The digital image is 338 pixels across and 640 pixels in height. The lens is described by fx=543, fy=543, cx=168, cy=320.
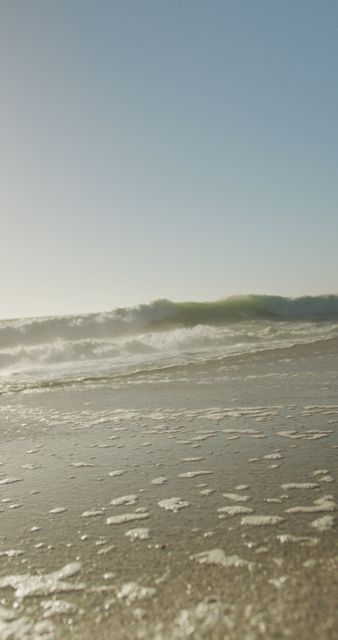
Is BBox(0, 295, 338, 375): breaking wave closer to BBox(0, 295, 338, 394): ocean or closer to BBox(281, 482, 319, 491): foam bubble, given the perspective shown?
BBox(0, 295, 338, 394): ocean

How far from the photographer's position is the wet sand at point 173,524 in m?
1.84

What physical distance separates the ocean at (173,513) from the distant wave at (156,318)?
1044 centimetres

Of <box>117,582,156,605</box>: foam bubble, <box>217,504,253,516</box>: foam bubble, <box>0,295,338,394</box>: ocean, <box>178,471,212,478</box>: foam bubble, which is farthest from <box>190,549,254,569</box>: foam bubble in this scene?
<box>0,295,338,394</box>: ocean

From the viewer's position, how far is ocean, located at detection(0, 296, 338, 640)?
1848mm

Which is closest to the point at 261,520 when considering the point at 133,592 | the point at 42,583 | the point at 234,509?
the point at 234,509

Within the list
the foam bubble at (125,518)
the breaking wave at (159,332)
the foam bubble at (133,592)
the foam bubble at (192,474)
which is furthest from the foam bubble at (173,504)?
the breaking wave at (159,332)

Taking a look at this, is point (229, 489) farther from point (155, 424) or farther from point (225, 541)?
point (155, 424)

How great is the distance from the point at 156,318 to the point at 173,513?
26415 mm

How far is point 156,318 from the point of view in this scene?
2922 cm

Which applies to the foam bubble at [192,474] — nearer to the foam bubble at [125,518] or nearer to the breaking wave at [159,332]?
the foam bubble at [125,518]

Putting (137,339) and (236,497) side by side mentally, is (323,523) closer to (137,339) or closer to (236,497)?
(236,497)

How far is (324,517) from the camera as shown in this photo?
261 centimetres

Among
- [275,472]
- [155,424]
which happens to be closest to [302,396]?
[155,424]

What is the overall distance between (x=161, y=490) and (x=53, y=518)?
0.66 m
